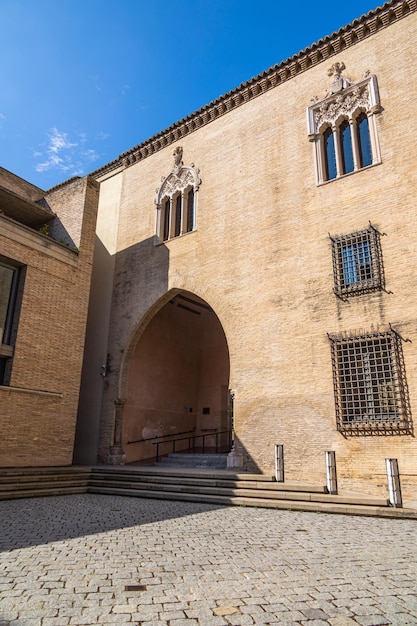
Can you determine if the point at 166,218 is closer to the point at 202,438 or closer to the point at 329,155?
the point at 329,155

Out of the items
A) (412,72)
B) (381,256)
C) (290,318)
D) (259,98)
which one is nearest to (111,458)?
(290,318)

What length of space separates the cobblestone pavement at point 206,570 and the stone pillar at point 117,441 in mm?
6828

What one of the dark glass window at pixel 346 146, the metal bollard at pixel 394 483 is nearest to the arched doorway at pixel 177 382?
the dark glass window at pixel 346 146

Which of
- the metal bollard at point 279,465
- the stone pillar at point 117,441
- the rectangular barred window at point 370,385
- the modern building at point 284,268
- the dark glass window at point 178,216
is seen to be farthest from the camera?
the dark glass window at point 178,216

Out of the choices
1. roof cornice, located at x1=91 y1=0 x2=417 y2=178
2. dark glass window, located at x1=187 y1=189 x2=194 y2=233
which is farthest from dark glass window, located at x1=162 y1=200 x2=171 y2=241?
roof cornice, located at x1=91 y1=0 x2=417 y2=178

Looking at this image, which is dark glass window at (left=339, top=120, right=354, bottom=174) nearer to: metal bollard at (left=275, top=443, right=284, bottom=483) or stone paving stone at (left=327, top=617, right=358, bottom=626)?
metal bollard at (left=275, top=443, right=284, bottom=483)

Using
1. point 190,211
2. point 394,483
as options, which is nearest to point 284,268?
point 190,211

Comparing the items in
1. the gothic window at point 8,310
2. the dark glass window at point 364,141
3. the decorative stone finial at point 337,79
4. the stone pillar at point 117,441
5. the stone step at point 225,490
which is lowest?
the stone step at point 225,490

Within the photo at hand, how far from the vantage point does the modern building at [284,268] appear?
31.6 feet

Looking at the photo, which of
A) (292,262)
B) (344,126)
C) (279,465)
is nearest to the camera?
(279,465)

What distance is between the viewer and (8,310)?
1212cm

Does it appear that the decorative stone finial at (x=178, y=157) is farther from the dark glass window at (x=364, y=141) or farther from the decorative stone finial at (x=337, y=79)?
the dark glass window at (x=364, y=141)

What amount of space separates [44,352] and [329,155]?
924cm

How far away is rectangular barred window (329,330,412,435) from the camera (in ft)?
29.5
